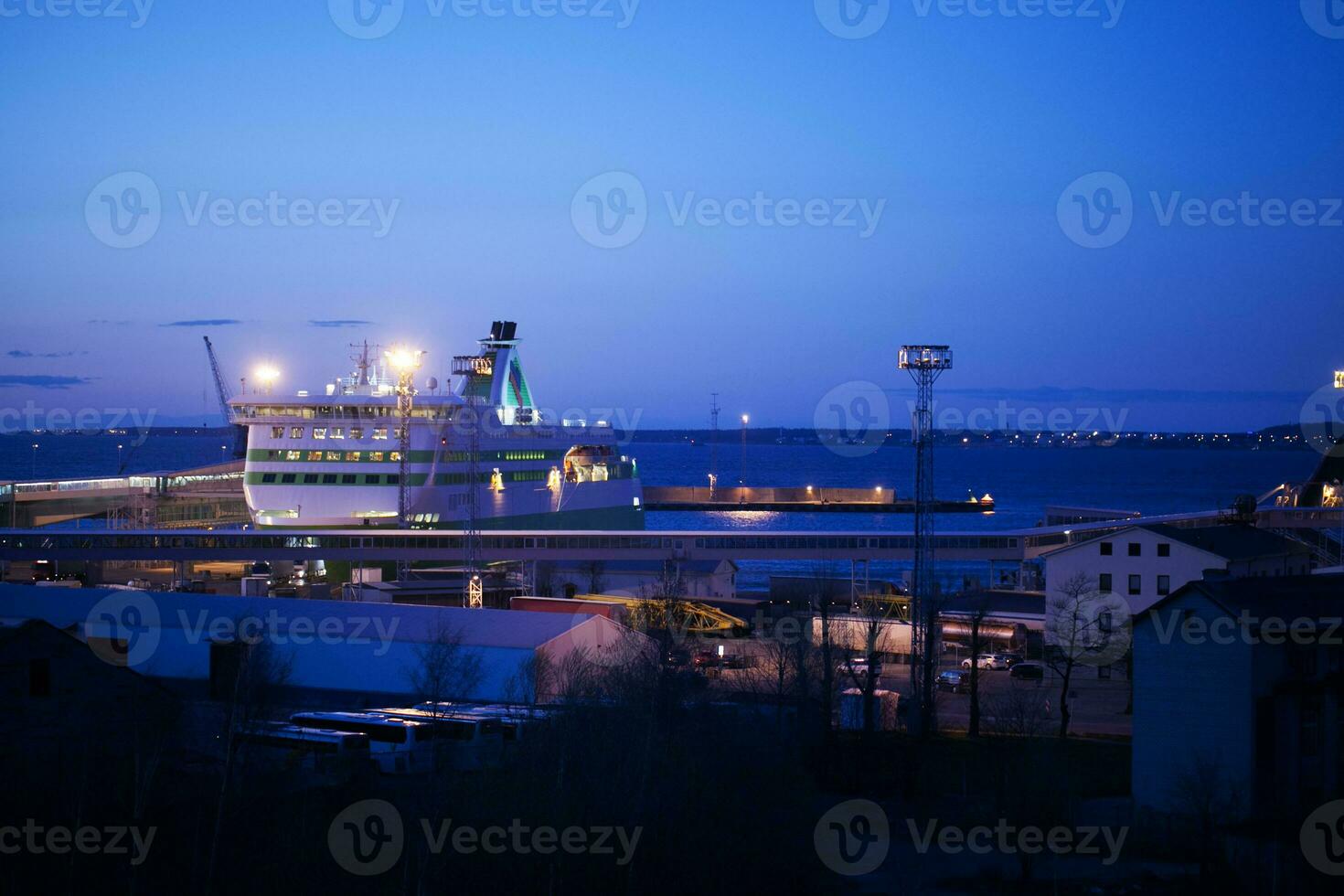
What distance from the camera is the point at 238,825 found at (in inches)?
426

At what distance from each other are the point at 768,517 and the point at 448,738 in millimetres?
69671

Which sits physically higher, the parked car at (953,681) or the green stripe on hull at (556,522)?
the green stripe on hull at (556,522)

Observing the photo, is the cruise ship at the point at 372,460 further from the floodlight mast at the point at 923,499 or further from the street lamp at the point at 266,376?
the floodlight mast at the point at 923,499

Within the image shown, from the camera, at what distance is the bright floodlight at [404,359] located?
3516 cm

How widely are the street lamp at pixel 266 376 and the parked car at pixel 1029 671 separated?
2395 centimetres

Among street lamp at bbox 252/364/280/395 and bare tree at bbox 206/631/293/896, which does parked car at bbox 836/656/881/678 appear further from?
street lamp at bbox 252/364/280/395

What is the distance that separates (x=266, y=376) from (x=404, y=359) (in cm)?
528

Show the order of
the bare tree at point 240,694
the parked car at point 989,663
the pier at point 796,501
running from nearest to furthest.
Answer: the bare tree at point 240,694 → the parked car at point 989,663 → the pier at point 796,501

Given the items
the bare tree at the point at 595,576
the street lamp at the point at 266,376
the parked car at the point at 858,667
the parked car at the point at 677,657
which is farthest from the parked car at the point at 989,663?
the street lamp at the point at 266,376

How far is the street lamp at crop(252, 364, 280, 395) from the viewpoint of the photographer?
37.8m

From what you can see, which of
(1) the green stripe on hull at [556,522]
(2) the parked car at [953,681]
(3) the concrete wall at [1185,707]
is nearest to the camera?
(3) the concrete wall at [1185,707]

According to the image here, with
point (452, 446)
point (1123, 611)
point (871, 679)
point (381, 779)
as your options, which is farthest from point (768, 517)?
point (381, 779)

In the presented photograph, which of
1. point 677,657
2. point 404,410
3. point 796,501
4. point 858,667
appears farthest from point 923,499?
point 796,501

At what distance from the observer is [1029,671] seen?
22.6 meters
